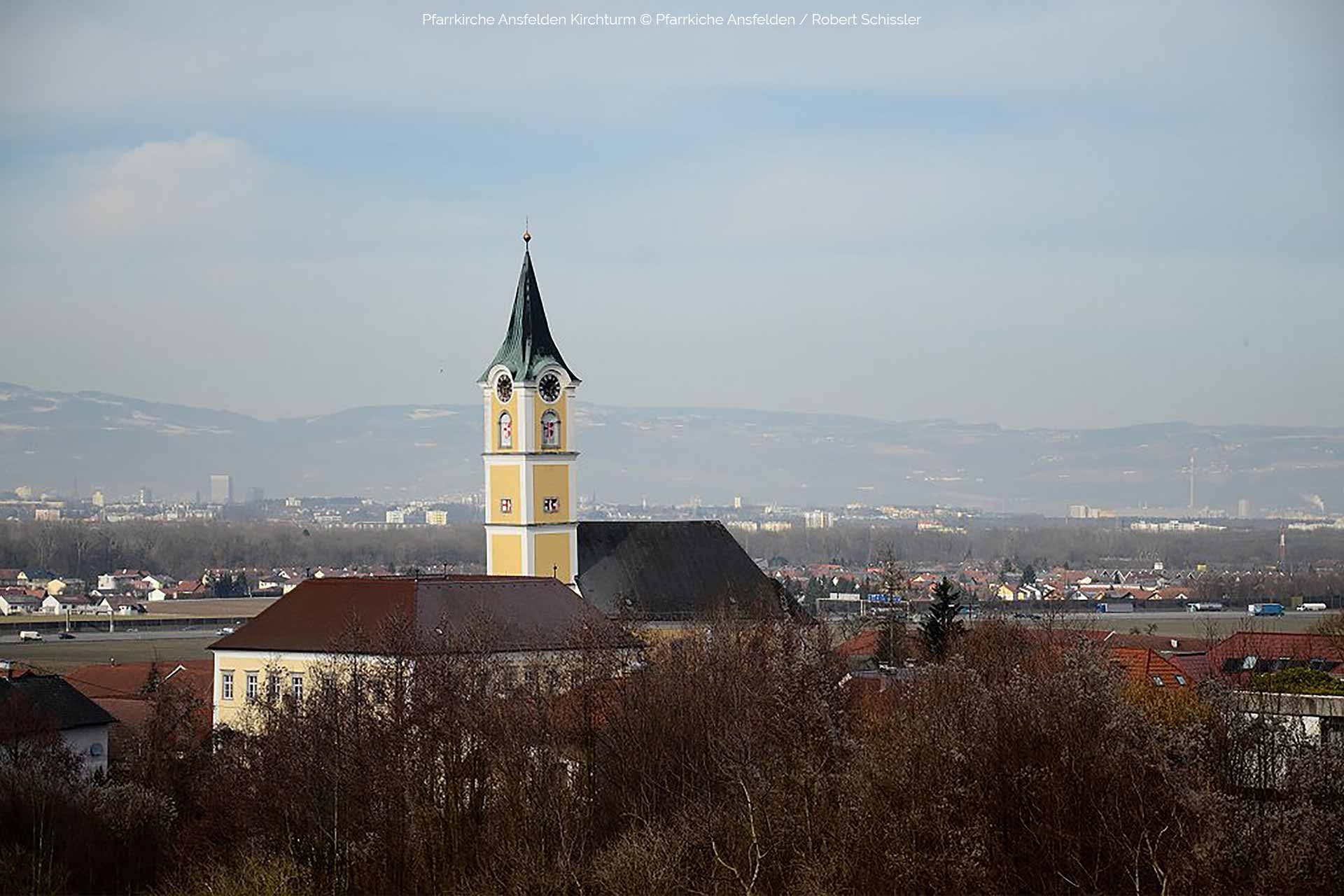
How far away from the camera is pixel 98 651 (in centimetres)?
8475

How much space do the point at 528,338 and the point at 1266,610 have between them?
65.8m

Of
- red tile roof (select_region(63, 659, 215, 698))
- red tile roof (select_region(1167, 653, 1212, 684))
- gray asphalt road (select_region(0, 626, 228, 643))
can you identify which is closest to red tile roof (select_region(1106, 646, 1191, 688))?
red tile roof (select_region(1167, 653, 1212, 684))

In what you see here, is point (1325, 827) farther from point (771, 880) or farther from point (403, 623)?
point (403, 623)

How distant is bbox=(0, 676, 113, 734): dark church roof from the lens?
4369 cm

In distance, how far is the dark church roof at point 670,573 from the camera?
57.8 meters

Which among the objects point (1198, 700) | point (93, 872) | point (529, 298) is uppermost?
point (529, 298)

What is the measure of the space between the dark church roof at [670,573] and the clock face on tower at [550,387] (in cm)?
375

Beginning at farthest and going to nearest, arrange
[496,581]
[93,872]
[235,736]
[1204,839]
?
[496,581] → [235,736] → [93,872] → [1204,839]

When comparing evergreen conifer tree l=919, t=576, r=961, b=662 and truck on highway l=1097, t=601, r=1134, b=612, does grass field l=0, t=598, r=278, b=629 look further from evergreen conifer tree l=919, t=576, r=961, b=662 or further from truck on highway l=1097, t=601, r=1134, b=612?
evergreen conifer tree l=919, t=576, r=961, b=662

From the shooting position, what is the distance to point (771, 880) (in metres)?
28.8

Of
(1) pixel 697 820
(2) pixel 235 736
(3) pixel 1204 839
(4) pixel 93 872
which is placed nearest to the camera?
(3) pixel 1204 839

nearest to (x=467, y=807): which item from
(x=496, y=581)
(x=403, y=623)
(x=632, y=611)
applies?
(x=403, y=623)

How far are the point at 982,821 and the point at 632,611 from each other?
27.6 m

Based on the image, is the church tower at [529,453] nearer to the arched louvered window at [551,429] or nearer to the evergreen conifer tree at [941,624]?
the arched louvered window at [551,429]
